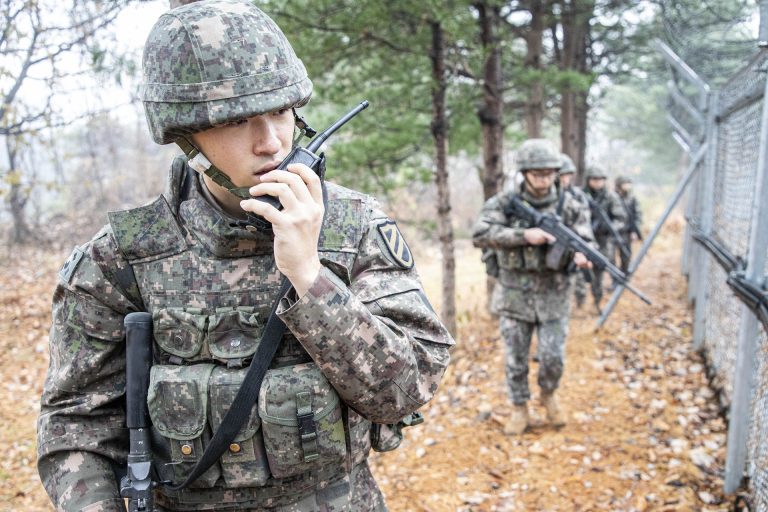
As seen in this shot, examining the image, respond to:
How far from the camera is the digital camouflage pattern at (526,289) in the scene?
4.77 meters

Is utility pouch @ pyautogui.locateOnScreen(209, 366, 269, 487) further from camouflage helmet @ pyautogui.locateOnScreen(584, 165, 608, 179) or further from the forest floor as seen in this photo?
camouflage helmet @ pyautogui.locateOnScreen(584, 165, 608, 179)

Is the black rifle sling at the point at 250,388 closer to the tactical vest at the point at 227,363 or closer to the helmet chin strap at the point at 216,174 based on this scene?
the tactical vest at the point at 227,363

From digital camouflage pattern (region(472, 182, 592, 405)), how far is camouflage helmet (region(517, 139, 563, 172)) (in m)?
0.29

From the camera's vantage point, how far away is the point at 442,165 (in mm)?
6289

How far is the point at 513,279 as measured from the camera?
4883mm

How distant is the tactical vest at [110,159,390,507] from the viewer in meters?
1.50

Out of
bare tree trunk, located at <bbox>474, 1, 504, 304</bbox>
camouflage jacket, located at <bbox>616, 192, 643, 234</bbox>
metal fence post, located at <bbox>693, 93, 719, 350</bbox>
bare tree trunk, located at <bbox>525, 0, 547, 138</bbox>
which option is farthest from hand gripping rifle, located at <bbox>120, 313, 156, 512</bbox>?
camouflage jacket, located at <bbox>616, 192, 643, 234</bbox>

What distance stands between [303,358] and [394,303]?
0.29 m

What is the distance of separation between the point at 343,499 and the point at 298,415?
371 millimetres

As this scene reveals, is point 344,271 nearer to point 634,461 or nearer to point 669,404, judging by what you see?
point 634,461

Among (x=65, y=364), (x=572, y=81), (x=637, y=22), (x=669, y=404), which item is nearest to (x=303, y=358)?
(x=65, y=364)

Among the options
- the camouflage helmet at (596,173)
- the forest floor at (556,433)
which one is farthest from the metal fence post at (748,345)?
the camouflage helmet at (596,173)

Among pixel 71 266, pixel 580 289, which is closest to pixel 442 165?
pixel 580 289

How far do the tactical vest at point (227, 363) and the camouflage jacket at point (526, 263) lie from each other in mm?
3342
